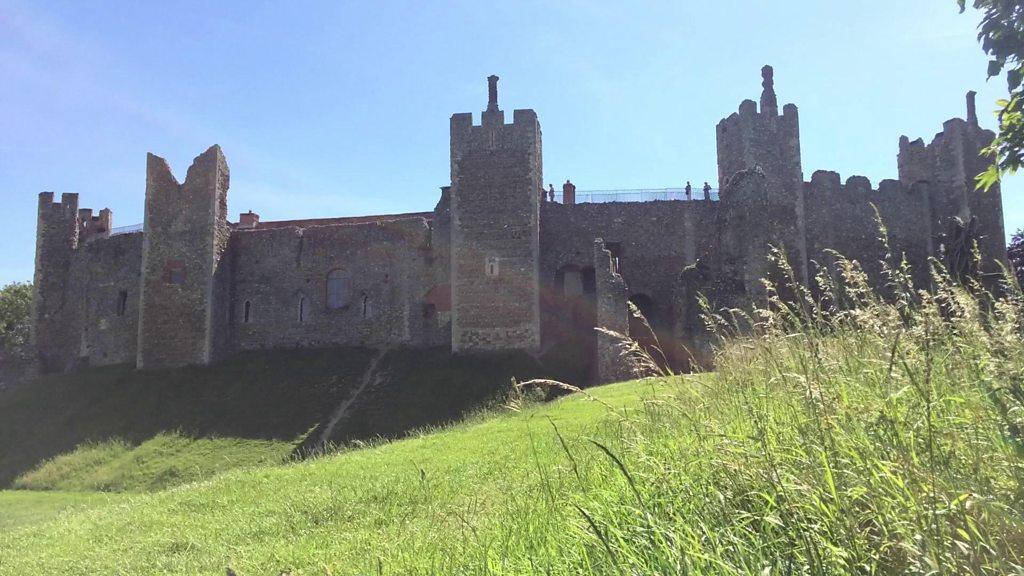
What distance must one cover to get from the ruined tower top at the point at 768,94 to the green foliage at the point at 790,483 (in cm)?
2622

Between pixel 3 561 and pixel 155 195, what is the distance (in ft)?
80.7

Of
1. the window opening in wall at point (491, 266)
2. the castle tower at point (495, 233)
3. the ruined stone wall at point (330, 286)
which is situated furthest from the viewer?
the ruined stone wall at point (330, 286)

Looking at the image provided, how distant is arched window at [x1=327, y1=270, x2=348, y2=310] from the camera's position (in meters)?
30.7

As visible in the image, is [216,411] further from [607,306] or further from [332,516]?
[332,516]

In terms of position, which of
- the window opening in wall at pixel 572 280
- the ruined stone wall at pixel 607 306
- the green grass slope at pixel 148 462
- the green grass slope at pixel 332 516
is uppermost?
the window opening in wall at pixel 572 280

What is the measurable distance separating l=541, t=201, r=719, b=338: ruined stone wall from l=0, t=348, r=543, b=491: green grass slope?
5411 mm

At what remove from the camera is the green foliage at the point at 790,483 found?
2.76 metres

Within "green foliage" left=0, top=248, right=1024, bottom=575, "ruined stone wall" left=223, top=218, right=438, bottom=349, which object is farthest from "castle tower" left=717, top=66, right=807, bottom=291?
"green foliage" left=0, top=248, right=1024, bottom=575

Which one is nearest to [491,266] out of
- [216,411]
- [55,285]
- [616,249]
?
[616,249]

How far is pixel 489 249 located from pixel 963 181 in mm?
20344

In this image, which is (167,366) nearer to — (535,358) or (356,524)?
(535,358)

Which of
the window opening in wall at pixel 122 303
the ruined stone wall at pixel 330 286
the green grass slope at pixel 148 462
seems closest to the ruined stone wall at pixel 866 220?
the ruined stone wall at pixel 330 286

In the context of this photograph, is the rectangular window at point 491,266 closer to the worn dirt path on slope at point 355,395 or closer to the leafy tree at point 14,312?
the worn dirt path on slope at point 355,395

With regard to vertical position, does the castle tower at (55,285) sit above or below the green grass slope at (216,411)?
above
